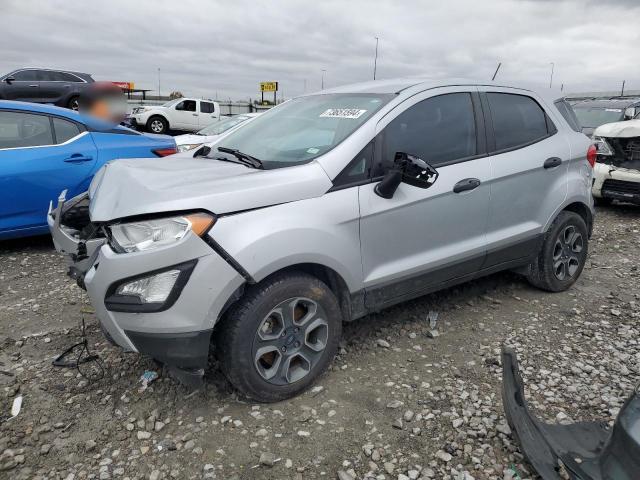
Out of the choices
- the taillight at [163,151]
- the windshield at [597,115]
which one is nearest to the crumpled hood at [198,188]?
the taillight at [163,151]

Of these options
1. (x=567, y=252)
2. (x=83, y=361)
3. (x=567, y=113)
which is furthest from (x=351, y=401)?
(x=567, y=113)

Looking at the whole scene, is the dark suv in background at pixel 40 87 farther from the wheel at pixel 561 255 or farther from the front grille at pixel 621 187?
Result: the wheel at pixel 561 255

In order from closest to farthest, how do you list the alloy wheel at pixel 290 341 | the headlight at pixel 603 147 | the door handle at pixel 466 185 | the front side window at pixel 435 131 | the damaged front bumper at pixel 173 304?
the damaged front bumper at pixel 173 304, the alloy wheel at pixel 290 341, the front side window at pixel 435 131, the door handle at pixel 466 185, the headlight at pixel 603 147

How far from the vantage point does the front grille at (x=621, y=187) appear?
7145mm

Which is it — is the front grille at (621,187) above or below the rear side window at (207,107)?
below

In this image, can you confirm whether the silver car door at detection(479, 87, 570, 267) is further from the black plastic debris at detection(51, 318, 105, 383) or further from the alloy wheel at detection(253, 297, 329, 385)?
the black plastic debris at detection(51, 318, 105, 383)

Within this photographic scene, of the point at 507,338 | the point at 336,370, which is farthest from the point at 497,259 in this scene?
the point at 336,370

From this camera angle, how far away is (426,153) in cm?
320

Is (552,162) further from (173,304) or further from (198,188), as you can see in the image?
(173,304)

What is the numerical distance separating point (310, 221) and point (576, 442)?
1.59 meters

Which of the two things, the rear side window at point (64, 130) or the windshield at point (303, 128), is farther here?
the rear side window at point (64, 130)

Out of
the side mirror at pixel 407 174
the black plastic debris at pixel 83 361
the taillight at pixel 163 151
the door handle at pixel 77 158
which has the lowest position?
the black plastic debris at pixel 83 361

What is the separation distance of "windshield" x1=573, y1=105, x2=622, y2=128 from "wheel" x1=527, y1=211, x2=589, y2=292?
271 inches

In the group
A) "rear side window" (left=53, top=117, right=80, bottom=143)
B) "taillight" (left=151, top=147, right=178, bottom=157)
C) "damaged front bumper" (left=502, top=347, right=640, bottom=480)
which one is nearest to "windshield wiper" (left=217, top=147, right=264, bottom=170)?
"damaged front bumper" (left=502, top=347, right=640, bottom=480)
